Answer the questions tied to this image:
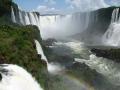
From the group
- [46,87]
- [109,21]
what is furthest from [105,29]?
[46,87]

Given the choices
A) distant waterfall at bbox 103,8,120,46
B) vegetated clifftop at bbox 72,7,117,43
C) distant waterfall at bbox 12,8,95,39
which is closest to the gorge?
distant waterfall at bbox 103,8,120,46

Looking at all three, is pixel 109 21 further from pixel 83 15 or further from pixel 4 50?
pixel 4 50

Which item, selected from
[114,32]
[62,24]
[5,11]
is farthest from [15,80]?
[62,24]

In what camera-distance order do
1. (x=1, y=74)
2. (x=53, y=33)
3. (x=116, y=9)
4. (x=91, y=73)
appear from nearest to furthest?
(x=1, y=74) → (x=91, y=73) → (x=116, y=9) → (x=53, y=33)

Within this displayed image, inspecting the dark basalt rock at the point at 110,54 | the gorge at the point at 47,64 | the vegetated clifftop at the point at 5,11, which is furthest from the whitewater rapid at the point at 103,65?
the vegetated clifftop at the point at 5,11

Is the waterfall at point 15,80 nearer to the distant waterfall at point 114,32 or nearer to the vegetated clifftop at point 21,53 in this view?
the vegetated clifftop at point 21,53

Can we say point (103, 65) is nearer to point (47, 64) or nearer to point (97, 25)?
point (47, 64)
